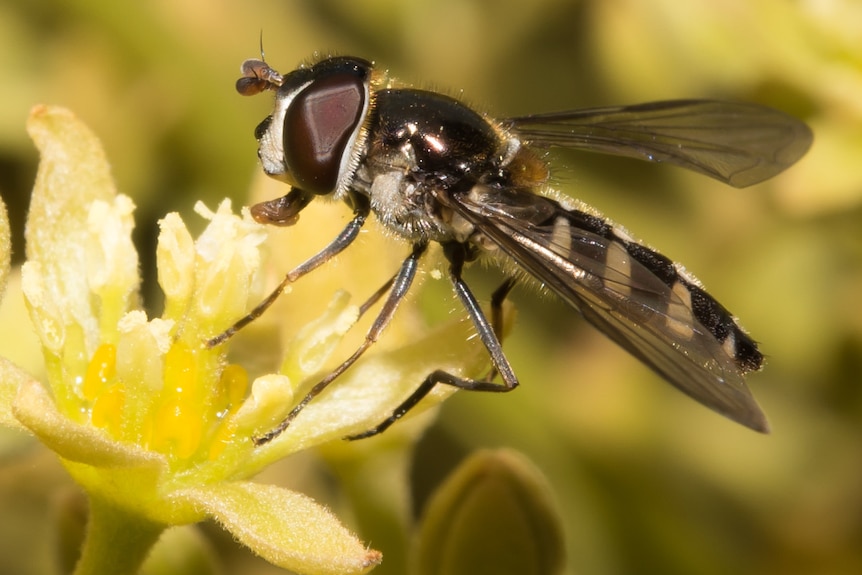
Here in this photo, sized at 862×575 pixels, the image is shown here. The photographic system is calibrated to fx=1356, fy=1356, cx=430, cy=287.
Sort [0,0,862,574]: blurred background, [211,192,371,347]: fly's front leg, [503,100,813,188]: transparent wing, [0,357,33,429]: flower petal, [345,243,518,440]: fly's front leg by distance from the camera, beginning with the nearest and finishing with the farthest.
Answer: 1. [0,357,33,429]: flower petal
2. [345,243,518,440]: fly's front leg
3. [211,192,371,347]: fly's front leg
4. [503,100,813,188]: transparent wing
5. [0,0,862,574]: blurred background

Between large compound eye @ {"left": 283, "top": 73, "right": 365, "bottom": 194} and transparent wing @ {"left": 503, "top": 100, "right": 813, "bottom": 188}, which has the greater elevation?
transparent wing @ {"left": 503, "top": 100, "right": 813, "bottom": 188}

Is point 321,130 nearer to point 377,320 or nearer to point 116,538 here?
point 377,320

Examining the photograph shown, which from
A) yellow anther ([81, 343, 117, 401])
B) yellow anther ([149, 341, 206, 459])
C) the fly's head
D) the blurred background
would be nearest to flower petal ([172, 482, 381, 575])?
yellow anther ([149, 341, 206, 459])

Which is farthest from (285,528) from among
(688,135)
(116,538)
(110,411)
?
(688,135)

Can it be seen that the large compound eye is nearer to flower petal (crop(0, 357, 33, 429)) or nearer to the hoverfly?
the hoverfly

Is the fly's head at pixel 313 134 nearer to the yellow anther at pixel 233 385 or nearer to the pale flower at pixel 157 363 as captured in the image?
the pale flower at pixel 157 363

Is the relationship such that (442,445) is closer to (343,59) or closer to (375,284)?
(375,284)

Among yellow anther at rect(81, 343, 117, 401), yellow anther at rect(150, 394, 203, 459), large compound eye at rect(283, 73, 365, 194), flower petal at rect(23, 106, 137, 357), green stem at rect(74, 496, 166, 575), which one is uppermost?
large compound eye at rect(283, 73, 365, 194)

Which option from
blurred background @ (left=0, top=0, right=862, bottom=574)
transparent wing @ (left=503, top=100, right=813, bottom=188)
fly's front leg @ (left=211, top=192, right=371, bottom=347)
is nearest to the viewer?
fly's front leg @ (left=211, top=192, right=371, bottom=347)
